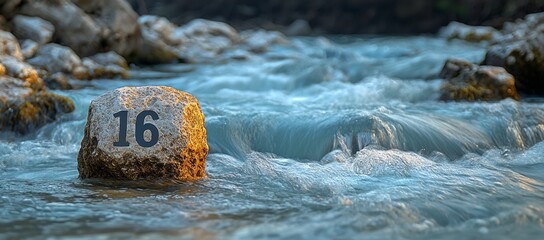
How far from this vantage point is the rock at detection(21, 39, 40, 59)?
366 inches

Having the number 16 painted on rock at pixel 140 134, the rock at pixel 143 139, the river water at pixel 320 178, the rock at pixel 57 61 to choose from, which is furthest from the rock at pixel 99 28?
the number 16 painted on rock at pixel 140 134

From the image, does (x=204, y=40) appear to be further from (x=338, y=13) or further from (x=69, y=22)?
(x=338, y=13)

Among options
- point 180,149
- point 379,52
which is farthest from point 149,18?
point 180,149

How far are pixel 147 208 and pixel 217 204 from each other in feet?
1.27

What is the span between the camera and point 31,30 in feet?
33.0

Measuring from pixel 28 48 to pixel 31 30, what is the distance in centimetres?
73

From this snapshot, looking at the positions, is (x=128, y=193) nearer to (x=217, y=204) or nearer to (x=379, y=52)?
(x=217, y=204)

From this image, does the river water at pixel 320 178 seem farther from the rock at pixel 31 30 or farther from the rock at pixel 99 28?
the rock at pixel 99 28

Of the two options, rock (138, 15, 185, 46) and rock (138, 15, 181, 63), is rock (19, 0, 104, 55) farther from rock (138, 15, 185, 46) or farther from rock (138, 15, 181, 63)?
rock (138, 15, 185, 46)

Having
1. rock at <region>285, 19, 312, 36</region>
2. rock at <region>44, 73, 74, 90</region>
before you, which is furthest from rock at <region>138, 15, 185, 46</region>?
rock at <region>285, 19, 312, 36</region>

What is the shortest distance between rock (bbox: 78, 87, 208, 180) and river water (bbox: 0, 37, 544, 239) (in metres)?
0.10

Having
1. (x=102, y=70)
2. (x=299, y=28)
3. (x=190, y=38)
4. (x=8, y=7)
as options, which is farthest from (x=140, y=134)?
(x=299, y=28)

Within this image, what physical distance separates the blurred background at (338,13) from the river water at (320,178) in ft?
60.9

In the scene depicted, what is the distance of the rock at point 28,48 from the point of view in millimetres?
9289
